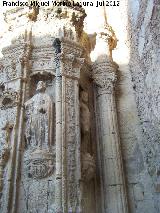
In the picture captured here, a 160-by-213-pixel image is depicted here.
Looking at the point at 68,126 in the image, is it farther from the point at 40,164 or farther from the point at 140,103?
the point at 140,103

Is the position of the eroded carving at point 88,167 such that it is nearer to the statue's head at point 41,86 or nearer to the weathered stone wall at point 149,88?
the weathered stone wall at point 149,88

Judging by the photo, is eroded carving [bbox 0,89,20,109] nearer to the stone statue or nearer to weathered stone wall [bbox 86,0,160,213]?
the stone statue

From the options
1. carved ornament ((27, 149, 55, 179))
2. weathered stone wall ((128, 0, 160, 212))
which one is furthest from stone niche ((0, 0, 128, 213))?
weathered stone wall ((128, 0, 160, 212))

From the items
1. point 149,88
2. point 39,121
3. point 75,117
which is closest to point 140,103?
point 149,88

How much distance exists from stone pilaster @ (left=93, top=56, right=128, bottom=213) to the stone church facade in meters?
0.02

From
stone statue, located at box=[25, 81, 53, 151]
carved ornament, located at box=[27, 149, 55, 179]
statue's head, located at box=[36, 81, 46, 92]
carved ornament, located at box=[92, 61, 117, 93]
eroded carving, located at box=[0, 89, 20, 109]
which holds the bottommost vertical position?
carved ornament, located at box=[27, 149, 55, 179]

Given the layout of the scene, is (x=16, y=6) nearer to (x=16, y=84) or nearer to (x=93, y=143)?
(x=16, y=84)

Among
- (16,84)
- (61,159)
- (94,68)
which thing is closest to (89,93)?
(94,68)

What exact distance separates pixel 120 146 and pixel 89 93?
1355 millimetres

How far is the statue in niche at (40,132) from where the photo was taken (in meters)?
5.02

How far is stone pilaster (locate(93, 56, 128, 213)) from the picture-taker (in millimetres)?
5516

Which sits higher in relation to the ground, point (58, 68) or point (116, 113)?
point (58, 68)

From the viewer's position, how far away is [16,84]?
5875 mm

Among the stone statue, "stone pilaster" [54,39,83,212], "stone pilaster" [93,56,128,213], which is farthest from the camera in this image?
"stone pilaster" [93,56,128,213]
